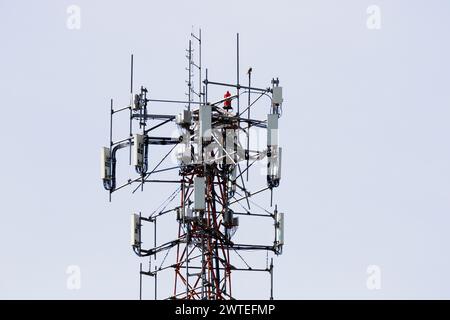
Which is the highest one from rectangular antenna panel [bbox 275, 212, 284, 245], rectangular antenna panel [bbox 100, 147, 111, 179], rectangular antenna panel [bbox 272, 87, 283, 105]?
rectangular antenna panel [bbox 272, 87, 283, 105]

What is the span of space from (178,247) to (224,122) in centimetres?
580

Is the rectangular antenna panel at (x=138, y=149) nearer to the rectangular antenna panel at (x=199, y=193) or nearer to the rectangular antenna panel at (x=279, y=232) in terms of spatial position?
the rectangular antenna panel at (x=199, y=193)

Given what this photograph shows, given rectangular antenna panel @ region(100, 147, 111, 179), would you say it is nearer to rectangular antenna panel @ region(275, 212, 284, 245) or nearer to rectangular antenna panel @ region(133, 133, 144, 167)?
rectangular antenna panel @ region(133, 133, 144, 167)

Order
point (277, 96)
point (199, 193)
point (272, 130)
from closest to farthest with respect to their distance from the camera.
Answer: point (199, 193)
point (272, 130)
point (277, 96)

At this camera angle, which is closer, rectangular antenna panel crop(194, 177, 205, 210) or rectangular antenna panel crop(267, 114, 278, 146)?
rectangular antenna panel crop(194, 177, 205, 210)

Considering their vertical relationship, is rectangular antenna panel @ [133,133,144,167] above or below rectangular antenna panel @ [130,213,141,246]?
above

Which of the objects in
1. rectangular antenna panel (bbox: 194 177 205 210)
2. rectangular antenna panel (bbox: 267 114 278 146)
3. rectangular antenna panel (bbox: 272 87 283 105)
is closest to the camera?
rectangular antenna panel (bbox: 194 177 205 210)

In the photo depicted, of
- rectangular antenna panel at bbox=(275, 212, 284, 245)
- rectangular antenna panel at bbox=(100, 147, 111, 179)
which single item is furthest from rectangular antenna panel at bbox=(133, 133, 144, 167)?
rectangular antenna panel at bbox=(275, 212, 284, 245)

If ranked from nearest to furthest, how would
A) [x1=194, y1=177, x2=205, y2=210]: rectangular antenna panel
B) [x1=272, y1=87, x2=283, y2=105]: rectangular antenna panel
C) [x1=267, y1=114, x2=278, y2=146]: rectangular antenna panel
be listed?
[x1=194, y1=177, x2=205, y2=210]: rectangular antenna panel, [x1=267, y1=114, x2=278, y2=146]: rectangular antenna panel, [x1=272, y1=87, x2=283, y2=105]: rectangular antenna panel

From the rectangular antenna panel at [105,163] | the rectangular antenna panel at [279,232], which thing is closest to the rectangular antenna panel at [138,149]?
the rectangular antenna panel at [105,163]

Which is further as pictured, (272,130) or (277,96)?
(277,96)

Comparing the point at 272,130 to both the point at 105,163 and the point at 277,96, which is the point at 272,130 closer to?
the point at 277,96

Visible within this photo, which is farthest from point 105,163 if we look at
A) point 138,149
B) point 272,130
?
point 272,130
